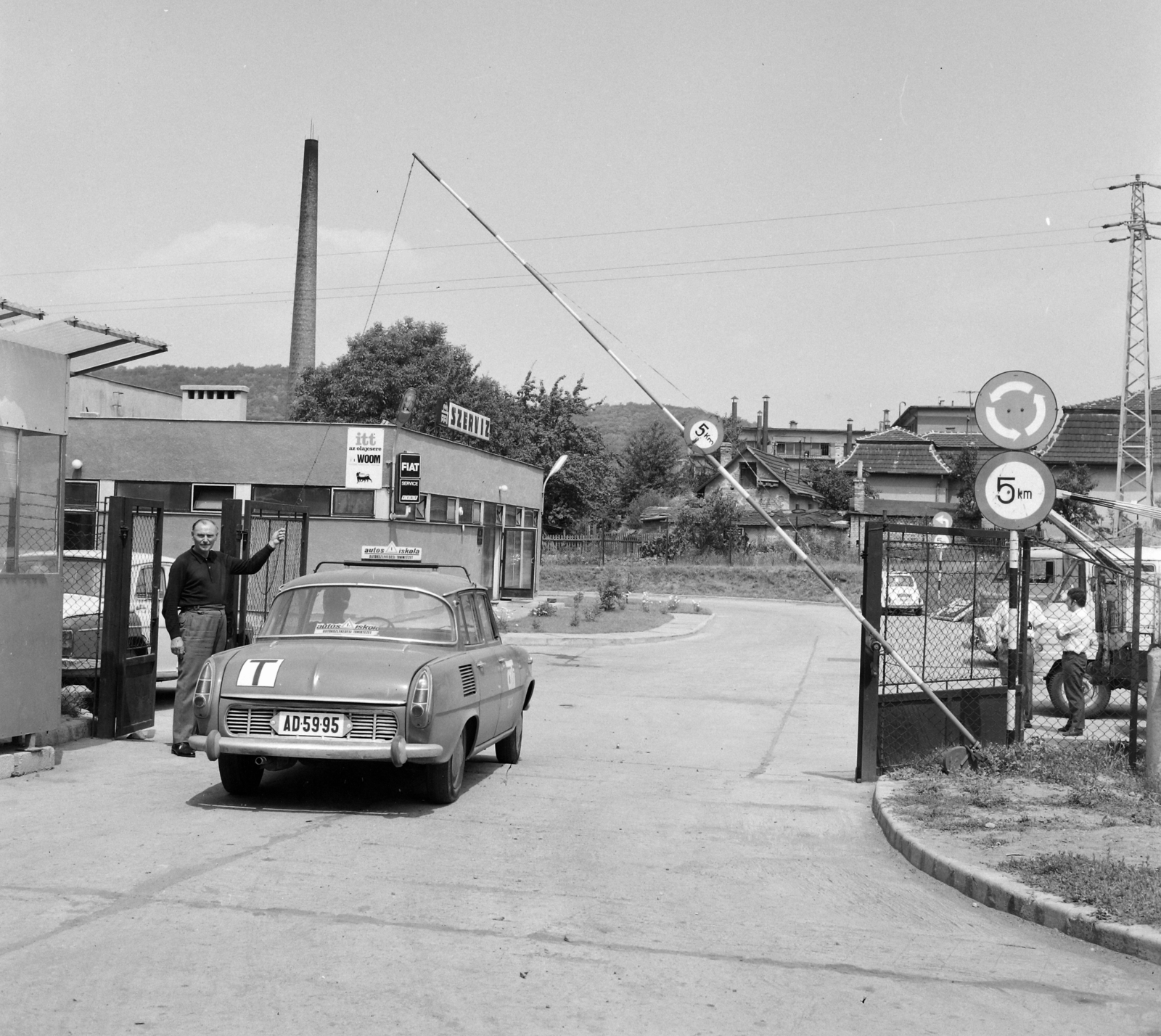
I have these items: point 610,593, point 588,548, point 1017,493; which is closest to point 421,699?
point 1017,493

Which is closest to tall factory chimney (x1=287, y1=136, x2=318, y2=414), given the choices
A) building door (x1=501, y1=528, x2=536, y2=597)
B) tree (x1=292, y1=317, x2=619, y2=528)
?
tree (x1=292, y1=317, x2=619, y2=528)

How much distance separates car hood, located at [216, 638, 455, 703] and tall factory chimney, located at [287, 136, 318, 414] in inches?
1884

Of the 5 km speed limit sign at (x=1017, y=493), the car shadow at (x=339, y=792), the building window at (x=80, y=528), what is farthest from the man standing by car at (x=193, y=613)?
the 5 km speed limit sign at (x=1017, y=493)

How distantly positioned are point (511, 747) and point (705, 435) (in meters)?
3.34

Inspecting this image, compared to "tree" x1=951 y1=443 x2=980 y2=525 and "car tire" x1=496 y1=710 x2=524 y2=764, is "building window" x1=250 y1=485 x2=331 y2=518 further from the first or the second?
"tree" x1=951 y1=443 x2=980 y2=525

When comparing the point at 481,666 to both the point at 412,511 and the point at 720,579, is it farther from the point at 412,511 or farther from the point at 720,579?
the point at 720,579

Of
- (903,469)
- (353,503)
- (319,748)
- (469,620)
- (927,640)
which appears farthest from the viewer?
(903,469)

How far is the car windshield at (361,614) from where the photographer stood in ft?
29.4

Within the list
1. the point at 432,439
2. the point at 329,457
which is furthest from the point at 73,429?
the point at 432,439

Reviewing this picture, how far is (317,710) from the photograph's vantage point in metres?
7.98

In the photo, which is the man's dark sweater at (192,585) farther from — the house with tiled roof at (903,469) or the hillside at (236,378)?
the hillside at (236,378)

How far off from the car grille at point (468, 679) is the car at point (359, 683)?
0.05 feet

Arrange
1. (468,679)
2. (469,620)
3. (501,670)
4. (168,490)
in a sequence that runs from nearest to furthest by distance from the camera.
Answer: (468,679) → (469,620) → (501,670) → (168,490)

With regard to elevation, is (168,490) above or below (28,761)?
above
